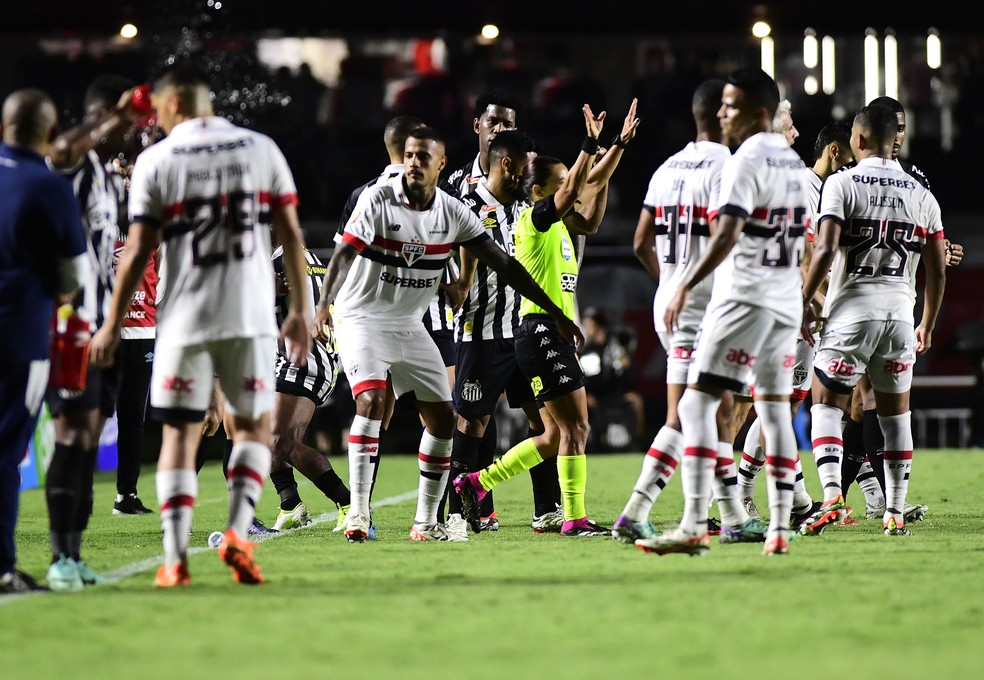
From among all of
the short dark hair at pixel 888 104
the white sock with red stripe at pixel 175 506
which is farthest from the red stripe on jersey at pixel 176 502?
the short dark hair at pixel 888 104

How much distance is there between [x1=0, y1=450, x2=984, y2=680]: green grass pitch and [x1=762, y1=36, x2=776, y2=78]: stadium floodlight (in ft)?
65.8

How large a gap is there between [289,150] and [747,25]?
8.38m

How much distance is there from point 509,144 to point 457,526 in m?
2.35

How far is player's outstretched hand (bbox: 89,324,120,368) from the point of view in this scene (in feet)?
A: 18.7

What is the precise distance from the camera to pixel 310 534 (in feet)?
27.9

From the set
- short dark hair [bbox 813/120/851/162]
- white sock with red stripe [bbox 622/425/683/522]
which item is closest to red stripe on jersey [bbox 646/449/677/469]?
white sock with red stripe [bbox 622/425/683/522]

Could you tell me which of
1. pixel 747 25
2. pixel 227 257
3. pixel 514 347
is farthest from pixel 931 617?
Result: pixel 747 25

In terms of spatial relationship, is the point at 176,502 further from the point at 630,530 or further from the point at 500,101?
the point at 500,101

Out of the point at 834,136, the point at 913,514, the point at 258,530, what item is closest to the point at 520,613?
the point at 258,530

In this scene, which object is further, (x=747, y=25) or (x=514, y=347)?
(x=747, y=25)

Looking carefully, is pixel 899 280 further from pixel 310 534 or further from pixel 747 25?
pixel 747 25

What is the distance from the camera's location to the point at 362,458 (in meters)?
7.91

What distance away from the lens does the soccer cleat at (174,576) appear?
5.84 meters

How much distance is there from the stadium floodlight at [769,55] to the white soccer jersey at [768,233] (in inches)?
826
